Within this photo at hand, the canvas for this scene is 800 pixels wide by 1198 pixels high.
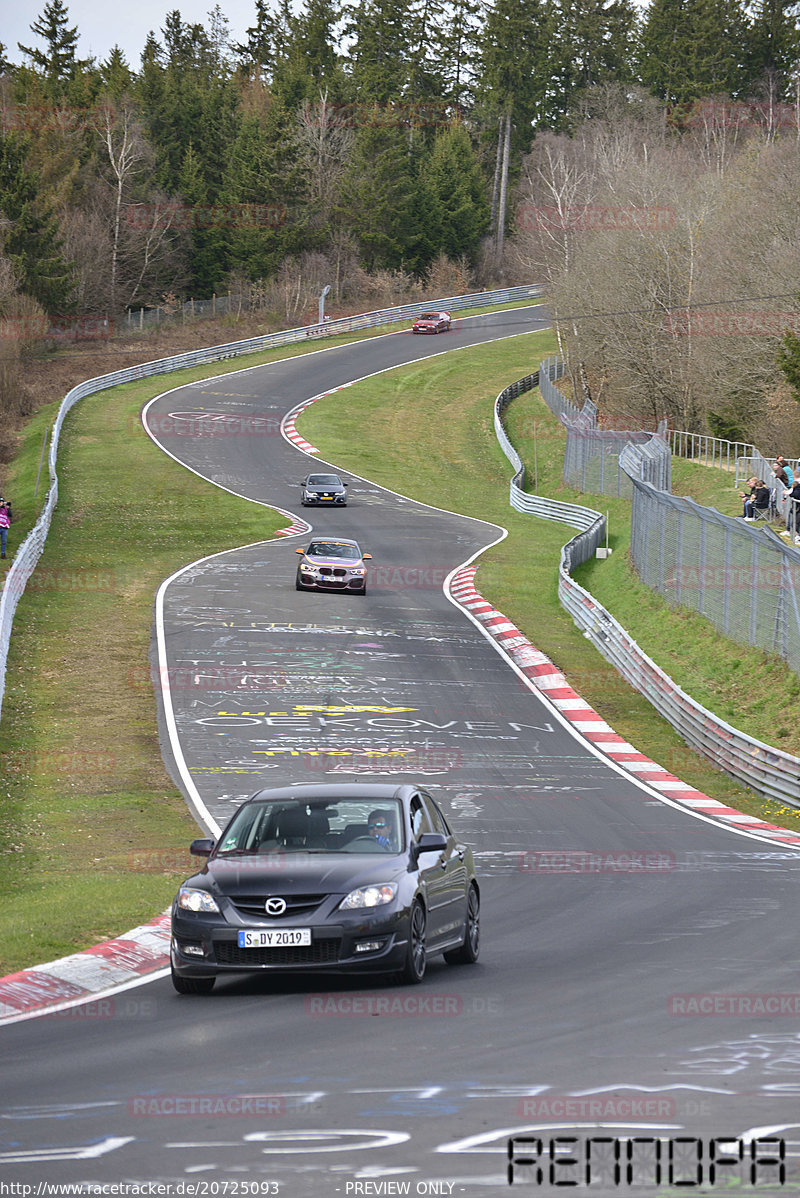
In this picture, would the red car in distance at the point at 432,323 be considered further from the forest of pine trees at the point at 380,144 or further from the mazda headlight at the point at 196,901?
the mazda headlight at the point at 196,901

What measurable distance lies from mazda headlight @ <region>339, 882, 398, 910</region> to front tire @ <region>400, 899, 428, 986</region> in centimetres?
20

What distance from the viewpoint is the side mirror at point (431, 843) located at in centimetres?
1062

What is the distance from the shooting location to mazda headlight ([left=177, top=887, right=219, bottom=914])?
9.99m

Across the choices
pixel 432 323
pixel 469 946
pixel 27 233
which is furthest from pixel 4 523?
pixel 432 323

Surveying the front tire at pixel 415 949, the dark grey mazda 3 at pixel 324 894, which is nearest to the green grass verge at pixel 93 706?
the dark grey mazda 3 at pixel 324 894

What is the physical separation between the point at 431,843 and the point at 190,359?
258ft

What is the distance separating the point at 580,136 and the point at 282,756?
4257 inches

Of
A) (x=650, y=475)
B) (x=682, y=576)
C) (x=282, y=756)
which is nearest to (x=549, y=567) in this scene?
(x=650, y=475)

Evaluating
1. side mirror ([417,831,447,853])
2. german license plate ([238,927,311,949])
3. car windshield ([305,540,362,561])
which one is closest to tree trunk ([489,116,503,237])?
car windshield ([305,540,362,561])

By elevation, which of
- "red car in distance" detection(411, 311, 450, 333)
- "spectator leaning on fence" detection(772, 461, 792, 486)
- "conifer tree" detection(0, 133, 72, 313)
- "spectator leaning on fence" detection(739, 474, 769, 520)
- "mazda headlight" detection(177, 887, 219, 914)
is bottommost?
"mazda headlight" detection(177, 887, 219, 914)

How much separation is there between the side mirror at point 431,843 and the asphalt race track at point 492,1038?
0.99 meters

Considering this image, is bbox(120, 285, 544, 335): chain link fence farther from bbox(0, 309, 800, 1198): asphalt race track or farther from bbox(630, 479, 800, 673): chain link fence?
bbox(0, 309, 800, 1198): asphalt race track

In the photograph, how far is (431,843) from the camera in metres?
10.7

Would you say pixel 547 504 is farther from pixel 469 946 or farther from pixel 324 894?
pixel 324 894
